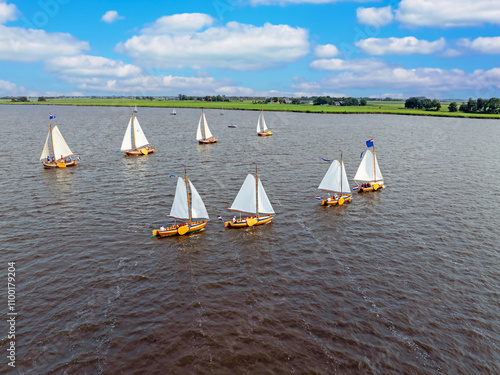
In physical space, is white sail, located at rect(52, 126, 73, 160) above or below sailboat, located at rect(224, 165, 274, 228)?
above

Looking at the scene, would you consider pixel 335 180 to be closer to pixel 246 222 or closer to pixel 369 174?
pixel 369 174

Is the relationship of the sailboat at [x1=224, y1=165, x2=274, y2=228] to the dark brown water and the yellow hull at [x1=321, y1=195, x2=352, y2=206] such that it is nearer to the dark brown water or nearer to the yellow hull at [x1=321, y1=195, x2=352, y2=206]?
the dark brown water

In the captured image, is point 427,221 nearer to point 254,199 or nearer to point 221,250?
point 254,199

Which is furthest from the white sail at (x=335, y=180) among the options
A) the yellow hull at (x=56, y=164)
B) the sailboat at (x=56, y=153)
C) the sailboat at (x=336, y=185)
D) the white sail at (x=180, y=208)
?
the sailboat at (x=56, y=153)

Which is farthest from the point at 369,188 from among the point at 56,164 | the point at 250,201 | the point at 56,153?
the point at 56,153

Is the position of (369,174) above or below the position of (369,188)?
above

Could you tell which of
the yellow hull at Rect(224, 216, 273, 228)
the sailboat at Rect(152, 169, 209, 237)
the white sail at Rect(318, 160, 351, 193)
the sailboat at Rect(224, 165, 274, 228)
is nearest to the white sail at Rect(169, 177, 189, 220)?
the sailboat at Rect(152, 169, 209, 237)
